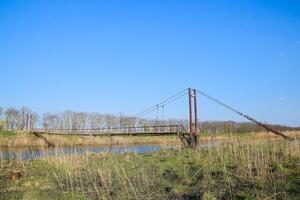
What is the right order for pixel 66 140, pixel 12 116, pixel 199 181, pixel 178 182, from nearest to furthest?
pixel 199 181, pixel 178 182, pixel 66 140, pixel 12 116

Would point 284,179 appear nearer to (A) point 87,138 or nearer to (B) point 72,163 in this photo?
(B) point 72,163

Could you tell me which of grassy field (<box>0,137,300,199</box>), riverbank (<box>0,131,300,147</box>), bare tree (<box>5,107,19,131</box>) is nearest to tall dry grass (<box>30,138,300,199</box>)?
grassy field (<box>0,137,300,199</box>)

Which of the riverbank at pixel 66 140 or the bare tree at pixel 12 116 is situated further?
the bare tree at pixel 12 116

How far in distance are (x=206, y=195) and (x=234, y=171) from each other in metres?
2.60

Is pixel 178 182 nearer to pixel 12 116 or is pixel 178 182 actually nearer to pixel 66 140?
pixel 66 140

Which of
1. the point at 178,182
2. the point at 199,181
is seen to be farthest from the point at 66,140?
the point at 199,181

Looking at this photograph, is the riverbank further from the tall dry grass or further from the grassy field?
the tall dry grass

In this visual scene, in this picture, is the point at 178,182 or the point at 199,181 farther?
the point at 178,182

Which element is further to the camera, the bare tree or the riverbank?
the bare tree

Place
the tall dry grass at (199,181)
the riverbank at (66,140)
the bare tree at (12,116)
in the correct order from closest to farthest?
1. the tall dry grass at (199,181)
2. the riverbank at (66,140)
3. the bare tree at (12,116)

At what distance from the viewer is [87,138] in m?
37.5

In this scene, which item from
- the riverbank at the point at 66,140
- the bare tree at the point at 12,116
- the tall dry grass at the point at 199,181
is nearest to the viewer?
the tall dry grass at the point at 199,181

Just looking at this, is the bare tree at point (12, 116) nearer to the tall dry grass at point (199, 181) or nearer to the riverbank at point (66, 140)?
the riverbank at point (66, 140)

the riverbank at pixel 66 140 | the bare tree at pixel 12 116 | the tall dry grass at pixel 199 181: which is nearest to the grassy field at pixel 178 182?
the tall dry grass at pixel 199 181
